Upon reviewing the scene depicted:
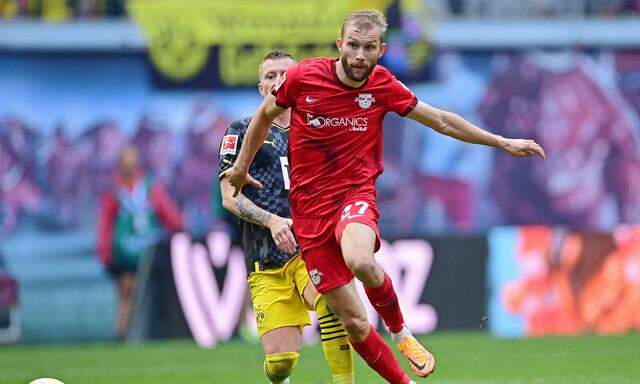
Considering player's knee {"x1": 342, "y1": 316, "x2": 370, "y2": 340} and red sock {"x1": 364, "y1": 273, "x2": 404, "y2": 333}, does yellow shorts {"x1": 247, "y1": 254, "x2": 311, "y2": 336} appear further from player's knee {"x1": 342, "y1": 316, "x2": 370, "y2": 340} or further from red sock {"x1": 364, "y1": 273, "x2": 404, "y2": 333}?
player's knee {"x1": 342, "y1": 316, "x2": 370, "y2": 340}

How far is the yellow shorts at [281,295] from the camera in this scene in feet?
26.4

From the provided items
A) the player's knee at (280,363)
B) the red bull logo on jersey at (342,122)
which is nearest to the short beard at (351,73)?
the red bull logo on jersey at (342,122)

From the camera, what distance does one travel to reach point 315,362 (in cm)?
1305

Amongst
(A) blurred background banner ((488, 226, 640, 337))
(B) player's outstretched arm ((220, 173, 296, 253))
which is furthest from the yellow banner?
(B) player's outstretched arm ((220, 173, 296, 253))

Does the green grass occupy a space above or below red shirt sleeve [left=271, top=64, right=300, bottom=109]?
below

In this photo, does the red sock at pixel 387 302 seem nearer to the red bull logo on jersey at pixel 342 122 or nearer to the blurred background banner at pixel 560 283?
the red bull logo on jersey at pixel 342 122

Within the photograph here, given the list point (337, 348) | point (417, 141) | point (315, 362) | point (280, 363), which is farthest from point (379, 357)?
point (417, 141)

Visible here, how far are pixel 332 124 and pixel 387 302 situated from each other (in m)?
1.13

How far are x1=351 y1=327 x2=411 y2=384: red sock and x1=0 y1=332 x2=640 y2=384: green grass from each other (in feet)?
9.70

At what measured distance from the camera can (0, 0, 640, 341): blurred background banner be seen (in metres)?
22.8

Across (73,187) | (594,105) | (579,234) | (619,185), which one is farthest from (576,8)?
(73,187)

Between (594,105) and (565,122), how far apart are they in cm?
66

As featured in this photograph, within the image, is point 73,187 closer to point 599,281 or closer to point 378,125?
point 599,281

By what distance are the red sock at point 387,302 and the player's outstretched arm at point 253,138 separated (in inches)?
40.7
